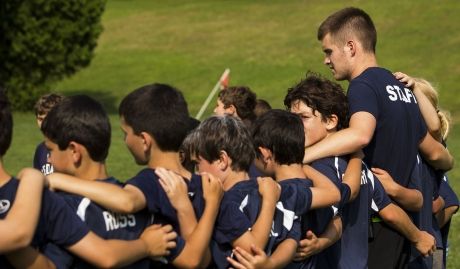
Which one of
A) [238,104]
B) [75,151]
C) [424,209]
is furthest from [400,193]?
[75,151]

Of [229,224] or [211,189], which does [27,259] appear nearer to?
[211,189]

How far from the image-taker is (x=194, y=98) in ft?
140

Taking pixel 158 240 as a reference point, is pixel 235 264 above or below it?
below

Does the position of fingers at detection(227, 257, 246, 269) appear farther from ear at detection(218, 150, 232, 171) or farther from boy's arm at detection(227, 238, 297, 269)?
ear at detection(218, 150, 232, 171)

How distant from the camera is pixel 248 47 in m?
50.6

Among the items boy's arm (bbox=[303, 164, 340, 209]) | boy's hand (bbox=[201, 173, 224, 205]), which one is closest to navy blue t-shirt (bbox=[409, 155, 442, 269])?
boy's arm (bbox=[303, 164, 340, 209])

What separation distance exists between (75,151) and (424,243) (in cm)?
308

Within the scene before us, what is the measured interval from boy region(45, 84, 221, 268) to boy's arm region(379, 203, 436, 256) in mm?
1913

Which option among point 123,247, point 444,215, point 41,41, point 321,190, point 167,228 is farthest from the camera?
point 41,41

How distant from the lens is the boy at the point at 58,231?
4570 millimetres

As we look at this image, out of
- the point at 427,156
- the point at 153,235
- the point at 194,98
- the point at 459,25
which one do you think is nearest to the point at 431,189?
the point at 427,156

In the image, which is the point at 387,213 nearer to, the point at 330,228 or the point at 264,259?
the point at 330,228

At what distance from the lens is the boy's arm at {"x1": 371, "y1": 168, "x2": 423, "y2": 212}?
698cm

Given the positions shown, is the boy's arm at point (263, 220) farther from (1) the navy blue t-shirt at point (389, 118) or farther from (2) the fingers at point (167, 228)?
(1) the navy blue t-shirt at point (389, 118)
